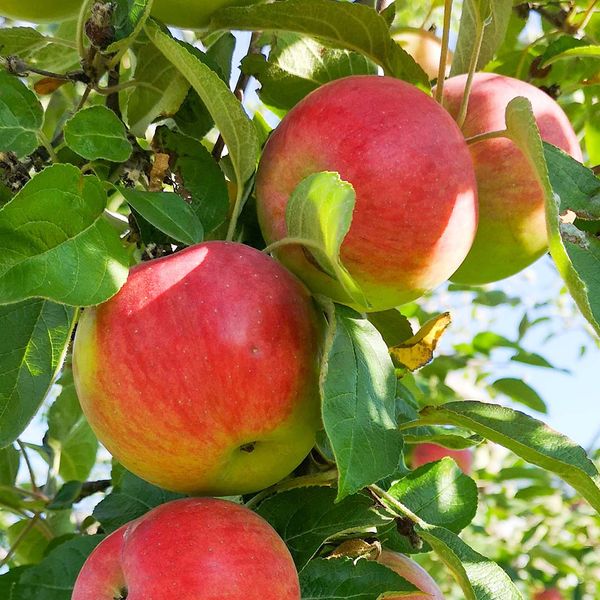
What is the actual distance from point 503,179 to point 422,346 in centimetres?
23

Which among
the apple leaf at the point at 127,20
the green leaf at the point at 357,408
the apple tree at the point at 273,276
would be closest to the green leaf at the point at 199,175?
the apple tree at the point at 273,276

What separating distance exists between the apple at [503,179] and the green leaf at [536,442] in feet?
0.83

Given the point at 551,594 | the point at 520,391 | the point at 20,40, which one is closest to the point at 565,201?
the point at 20,40

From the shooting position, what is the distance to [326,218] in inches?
30.1

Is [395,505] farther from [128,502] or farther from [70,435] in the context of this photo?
[70,435]

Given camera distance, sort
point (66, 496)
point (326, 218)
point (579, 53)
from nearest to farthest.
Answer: point (326, 218)
point (579, 53)
point (66, 496)

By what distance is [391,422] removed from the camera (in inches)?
31.7

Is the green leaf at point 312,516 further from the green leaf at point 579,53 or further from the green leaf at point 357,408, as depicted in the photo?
the green leaf at point 579,53

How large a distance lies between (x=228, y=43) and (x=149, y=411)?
0.61m

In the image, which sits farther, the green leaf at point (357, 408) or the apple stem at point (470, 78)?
the apple stem at point (470, 78)

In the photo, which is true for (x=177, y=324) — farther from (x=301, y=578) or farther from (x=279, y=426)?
(x=301, y=578)

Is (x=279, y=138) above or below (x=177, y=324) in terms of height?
above

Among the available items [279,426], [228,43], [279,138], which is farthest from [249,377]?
[228,43]

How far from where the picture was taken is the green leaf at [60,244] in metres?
0.78
